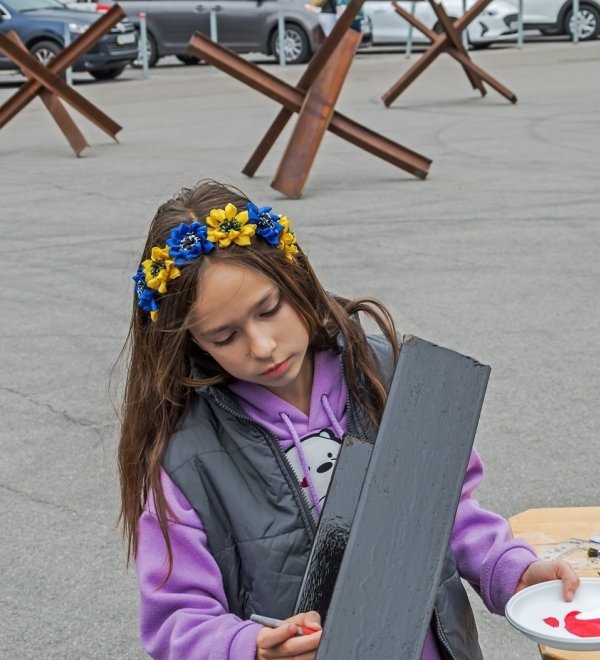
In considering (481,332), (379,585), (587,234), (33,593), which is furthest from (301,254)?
(587,234)

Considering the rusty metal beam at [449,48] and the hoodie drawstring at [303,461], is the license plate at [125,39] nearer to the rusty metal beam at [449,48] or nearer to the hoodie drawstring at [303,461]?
the rusty metal beam at [449,48]

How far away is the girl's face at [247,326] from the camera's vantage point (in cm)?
182

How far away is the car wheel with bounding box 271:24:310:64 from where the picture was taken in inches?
789

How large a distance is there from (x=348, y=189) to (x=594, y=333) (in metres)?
3.80

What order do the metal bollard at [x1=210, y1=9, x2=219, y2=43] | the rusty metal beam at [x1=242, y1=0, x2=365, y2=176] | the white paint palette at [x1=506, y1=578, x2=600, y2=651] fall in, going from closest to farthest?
the white paint palette at [x1=506, y1=578, x2=600, y2=651]
the rusty metal beam at [x1=242, y1=0, x2=365, y2=176]
the metal bollard at [x1=210, y1=9, x2=219, y2=43]

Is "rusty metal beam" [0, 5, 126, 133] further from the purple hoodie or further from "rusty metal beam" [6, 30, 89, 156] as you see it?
the purple hoodie

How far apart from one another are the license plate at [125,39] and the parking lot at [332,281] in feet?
16.5

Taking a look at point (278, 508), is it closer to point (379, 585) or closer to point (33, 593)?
point (379, 585)

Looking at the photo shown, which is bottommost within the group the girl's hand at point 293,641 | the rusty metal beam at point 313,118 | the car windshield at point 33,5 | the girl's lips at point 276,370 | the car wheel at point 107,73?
the car wheel at point 107,73

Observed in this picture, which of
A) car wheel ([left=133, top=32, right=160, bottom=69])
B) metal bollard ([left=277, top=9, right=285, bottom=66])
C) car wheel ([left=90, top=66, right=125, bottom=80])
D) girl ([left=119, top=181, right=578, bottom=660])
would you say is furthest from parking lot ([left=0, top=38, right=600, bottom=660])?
car wheel ([left=133, top=32, right=160, bottom=69])

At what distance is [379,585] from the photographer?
43.5 inches

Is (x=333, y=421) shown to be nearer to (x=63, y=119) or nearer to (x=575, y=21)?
(x=63, y=119)

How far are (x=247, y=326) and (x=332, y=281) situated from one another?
4.69 m

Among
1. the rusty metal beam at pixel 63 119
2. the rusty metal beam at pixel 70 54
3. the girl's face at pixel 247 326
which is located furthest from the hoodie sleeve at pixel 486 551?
the rusty metal beam at pixel 63 119
